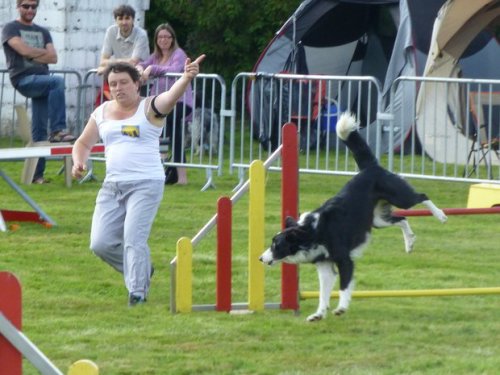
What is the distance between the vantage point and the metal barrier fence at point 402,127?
1398cm

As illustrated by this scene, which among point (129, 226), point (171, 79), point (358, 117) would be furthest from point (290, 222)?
point (171, 79)

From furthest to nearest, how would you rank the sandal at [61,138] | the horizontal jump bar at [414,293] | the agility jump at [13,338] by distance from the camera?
the sandal at [61,138] < the horizontal jump bar at [414,293] < the agility jump at [13,338]

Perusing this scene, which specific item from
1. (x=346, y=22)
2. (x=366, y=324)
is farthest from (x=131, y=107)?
(x=346, y=22)

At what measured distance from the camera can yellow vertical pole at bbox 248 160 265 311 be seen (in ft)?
25.7

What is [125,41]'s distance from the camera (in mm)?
14844

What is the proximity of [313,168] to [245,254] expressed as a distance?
4962 mm

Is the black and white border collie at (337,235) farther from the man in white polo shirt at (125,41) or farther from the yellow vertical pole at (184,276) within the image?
the man in white polo shirt at (125,41)

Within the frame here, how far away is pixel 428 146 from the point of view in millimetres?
15195

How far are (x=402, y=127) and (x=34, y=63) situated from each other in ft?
11.9

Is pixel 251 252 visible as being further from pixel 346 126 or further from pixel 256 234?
pixel 346 126

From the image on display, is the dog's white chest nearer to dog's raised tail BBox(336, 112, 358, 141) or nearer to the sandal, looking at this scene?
dog's raised tail BBox(336, 112, 358, 141)

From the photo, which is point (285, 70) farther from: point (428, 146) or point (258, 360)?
point (258, 360)

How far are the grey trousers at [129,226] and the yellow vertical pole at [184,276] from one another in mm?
351

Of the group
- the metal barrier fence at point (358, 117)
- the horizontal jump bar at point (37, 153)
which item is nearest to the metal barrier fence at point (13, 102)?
the metal barrier fence at point (358, 117)
